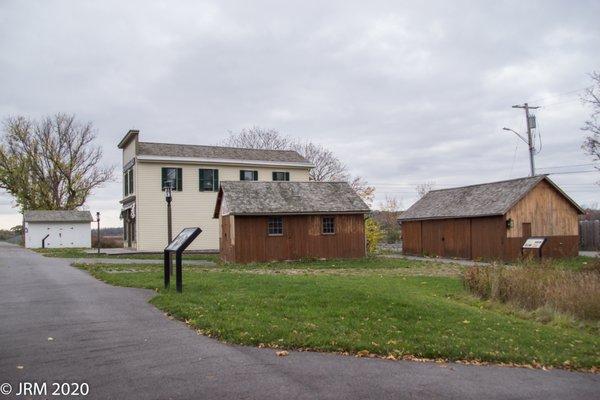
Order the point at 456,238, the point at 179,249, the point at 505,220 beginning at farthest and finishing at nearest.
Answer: the point at 456,238 → the point at 505,220 → the point at 179,249

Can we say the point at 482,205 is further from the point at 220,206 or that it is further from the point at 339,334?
the point at 339,334

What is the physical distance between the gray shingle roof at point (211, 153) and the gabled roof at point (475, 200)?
9935 mm

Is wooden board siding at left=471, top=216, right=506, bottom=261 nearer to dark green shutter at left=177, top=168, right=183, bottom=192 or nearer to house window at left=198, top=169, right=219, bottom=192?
house window at left=198, top=169, right=219, bottom=192

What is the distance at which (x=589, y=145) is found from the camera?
91.3ft

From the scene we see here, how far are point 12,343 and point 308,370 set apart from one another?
4.47 metres

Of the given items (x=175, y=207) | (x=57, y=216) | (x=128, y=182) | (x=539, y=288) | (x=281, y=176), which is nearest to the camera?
(x=539, y=288)

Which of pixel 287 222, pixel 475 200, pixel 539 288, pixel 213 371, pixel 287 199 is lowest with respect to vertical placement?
pixel 213 371

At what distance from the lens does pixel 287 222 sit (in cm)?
2784

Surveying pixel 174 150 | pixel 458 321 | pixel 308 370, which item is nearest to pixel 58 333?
pixel 308 370

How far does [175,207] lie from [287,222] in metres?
11.7

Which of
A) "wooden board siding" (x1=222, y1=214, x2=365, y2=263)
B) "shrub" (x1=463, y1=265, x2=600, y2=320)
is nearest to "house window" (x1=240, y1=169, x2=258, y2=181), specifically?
"wooden board siding" (x1=222, y1=214, x2=365, y2=263)

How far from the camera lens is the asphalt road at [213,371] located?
6078 millimetres

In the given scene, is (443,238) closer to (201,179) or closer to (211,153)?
(201,179)

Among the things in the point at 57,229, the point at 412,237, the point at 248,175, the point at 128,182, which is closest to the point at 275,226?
the point at 412,237
